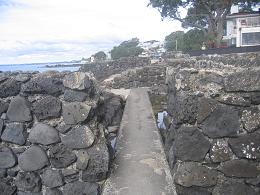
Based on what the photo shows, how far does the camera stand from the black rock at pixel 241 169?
3.07m

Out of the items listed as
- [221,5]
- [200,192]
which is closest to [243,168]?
A: [200,192]

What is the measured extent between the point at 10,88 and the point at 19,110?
0.81 ft

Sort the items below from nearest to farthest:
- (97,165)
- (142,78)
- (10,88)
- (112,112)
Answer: (97,165) → (10,88) → (112,112) → (142,78)

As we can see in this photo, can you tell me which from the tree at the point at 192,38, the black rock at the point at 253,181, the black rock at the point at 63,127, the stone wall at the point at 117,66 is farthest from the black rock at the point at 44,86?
the tree at the point at 192,38

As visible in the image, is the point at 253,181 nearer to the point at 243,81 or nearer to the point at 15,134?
the point at 243,81

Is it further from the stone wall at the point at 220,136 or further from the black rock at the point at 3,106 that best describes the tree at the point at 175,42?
the stone wall at the point at 220,136

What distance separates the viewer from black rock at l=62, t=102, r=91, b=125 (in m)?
3.54

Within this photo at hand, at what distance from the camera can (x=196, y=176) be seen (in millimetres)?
3117

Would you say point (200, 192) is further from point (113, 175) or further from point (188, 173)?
point (113, 175)

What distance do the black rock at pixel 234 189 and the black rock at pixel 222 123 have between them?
40 cm

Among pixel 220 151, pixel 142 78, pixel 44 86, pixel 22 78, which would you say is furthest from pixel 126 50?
pixel 220 151

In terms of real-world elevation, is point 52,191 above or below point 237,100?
below

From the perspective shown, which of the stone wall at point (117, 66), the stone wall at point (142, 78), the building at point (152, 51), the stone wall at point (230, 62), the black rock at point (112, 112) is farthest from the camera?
the building at point (152, 51)

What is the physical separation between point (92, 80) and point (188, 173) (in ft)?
4.36
